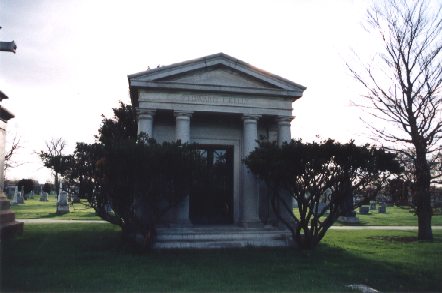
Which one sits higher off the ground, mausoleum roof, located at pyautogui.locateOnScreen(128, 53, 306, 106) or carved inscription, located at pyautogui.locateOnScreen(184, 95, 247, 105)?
mausoleum roof, located at pyautogui.locateOnScreen(128, 53, 306, 106)

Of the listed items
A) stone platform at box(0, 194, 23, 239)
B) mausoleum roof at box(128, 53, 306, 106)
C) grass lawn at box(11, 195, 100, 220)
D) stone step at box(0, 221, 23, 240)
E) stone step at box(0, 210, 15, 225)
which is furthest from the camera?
grass lawn at box(11, 195, 100, 220)

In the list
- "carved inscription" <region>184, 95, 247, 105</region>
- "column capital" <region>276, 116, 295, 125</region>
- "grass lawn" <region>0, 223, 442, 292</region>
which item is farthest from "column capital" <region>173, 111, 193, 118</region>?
"grass lawn" <region>0, 223, 442, 292</region>

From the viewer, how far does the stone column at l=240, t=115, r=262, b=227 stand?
40.8ft

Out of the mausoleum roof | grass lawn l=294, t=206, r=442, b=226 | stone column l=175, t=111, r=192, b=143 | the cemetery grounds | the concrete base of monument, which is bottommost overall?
grass lawn l=294, t=206, r=442, b=226

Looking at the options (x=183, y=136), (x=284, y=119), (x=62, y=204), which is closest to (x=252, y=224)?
(x=183, y=136)

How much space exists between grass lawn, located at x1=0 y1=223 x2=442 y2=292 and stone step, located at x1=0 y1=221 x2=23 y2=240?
36cm

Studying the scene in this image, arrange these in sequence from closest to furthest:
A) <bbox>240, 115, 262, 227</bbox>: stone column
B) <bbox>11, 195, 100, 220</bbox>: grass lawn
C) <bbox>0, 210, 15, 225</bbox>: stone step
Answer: <bbox>0, 210, 15, 225</bbox>: stone step < <bbox>240, 115, 262, 227</bbox>: stone column < <bbox>11, 195, 100, 220</bbox>: grass lawn

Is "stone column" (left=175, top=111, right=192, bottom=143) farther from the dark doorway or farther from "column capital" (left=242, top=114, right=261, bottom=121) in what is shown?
"column capital" (left=242, top=114, right=261, bottom=121)

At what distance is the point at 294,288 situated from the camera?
20.7 ft

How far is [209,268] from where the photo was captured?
7.77m

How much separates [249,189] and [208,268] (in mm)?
5098

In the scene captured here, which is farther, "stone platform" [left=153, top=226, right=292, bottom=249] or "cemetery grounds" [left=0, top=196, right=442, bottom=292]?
"stone platform" [left=153, top=226, right=292, bottom=249]

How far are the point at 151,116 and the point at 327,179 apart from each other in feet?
19.8

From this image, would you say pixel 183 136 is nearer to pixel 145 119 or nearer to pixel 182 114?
pixel 182 114
